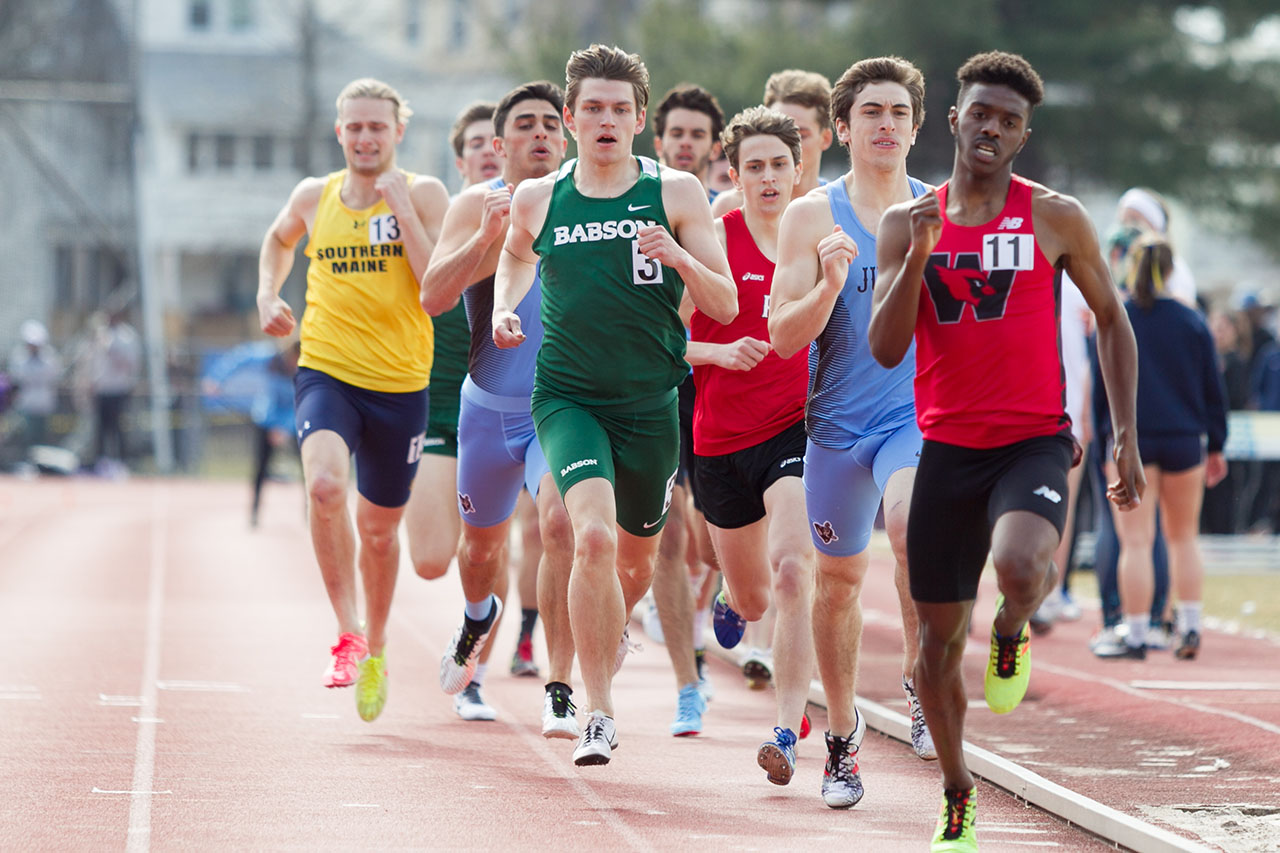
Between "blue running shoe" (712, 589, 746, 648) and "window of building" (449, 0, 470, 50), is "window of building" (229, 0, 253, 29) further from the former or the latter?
"blue running shoe" (712, 589, 746, 648)

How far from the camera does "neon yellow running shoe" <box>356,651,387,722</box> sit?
7.67m

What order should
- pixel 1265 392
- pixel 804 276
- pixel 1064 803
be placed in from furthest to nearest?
pixel 1265 392 → pixel 804 276 → pixel 1064 803

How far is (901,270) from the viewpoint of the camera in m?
5.26

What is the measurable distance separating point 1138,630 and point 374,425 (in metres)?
4.90

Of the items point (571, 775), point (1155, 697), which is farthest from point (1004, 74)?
point (1155, 697)

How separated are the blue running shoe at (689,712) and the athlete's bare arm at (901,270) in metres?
2.94

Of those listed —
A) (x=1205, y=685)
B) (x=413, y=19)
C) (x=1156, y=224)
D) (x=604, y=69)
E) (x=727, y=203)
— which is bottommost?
(x=1205, y=685)

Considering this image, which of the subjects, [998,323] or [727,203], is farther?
[727,203]

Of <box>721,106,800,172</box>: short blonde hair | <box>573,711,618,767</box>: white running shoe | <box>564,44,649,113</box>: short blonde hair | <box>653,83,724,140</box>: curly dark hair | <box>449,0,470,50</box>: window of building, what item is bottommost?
<box>573,711,618,767</box>: white running shoe

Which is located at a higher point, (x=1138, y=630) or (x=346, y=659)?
(x=346, y=659)

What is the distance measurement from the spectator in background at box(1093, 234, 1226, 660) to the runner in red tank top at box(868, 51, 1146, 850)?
5.36m

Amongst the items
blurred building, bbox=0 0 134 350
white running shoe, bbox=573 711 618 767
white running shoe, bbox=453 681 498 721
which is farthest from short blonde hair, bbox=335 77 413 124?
blurred building, bbox=0 0 134 350

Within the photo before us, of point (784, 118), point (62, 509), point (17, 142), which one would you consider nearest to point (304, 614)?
point (784, 118)

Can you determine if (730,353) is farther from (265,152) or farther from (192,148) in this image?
(192,148)
